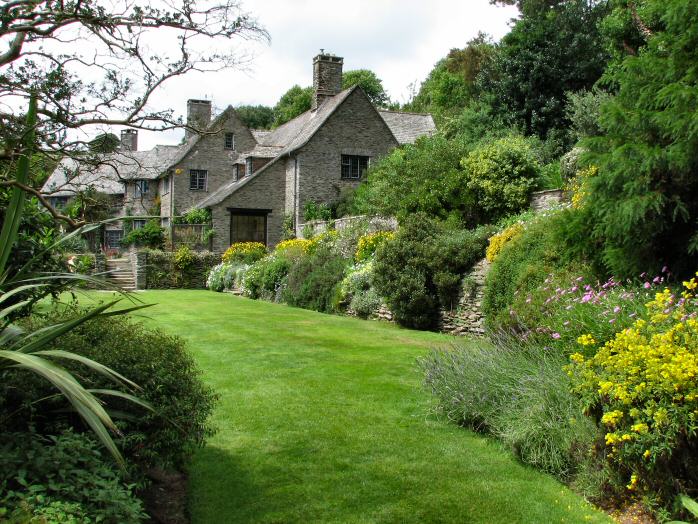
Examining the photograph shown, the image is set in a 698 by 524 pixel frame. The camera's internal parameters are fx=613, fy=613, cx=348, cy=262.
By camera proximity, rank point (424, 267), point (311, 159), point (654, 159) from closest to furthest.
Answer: point (654, 159), point (424, 267), point (311, 159)

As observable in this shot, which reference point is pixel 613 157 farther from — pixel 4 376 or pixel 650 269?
pixel 4 376

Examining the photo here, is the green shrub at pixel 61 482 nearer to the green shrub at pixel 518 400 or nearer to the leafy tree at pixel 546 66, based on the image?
the green shrub at pixel 518 400

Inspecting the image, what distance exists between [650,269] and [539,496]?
371 centimetres

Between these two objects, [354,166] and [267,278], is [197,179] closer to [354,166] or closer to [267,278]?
[354,166]

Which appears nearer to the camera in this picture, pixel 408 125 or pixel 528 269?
pixel 528 269

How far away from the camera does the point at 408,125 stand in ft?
116

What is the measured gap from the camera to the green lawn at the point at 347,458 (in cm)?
458

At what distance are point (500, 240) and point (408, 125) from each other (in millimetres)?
23562

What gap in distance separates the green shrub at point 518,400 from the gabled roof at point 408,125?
27.8 metres

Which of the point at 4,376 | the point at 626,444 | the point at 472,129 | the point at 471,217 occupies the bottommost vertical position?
the point at 626,444

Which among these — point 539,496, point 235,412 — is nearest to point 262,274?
point 235,412

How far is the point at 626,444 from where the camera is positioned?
13.8 ft

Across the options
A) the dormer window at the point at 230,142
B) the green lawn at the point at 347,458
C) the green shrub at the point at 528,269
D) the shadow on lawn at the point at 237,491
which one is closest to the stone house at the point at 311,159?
the dormer window at the point at 230,142

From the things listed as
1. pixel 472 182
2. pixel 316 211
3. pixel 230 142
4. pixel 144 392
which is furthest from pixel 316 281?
pixel 230 142
